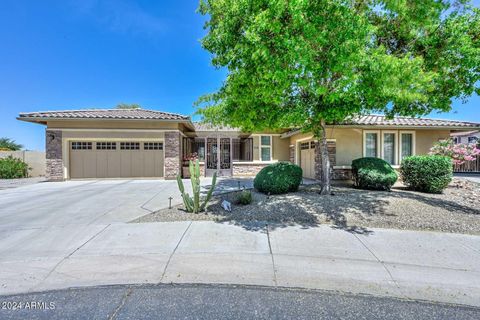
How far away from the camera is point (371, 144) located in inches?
467

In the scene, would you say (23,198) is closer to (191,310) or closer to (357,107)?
(191,310)

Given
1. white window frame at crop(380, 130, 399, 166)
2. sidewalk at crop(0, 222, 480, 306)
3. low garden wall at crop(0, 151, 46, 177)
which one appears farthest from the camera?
low garden wall at crop(0, 151, 46, 177)

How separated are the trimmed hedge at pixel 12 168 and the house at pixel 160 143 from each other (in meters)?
5.61

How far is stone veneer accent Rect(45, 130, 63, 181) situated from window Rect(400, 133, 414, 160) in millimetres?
18520

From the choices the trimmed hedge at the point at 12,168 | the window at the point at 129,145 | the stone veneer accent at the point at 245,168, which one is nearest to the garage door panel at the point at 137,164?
the window at the point at 129,145

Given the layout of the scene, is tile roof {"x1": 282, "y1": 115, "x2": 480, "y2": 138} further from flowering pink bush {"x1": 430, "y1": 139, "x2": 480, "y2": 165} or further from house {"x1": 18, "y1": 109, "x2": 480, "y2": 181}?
flowering pink bush {"x1": 430, "y1": 139, "x2": 480, "y2": 165}

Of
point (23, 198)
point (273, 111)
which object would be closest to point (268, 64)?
point (273, 111)

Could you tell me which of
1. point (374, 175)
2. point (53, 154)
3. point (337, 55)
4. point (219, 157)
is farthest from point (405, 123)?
point (53, 154)

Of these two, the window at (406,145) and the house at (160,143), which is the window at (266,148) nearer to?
the house at (160,143)

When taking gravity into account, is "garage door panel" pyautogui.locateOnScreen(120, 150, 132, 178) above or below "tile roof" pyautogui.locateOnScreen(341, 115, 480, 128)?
below

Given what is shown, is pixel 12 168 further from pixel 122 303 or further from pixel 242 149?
pixel 122 303

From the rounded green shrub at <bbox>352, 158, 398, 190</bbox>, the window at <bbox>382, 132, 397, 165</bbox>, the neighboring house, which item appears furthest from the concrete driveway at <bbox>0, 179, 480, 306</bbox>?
the neighboring house

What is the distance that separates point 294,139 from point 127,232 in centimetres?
1258

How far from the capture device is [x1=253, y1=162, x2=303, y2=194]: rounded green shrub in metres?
8.09
